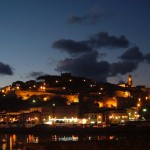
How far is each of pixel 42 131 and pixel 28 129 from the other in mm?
3225

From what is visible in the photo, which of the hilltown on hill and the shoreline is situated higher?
the hilltown on hill

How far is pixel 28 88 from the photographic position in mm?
92375

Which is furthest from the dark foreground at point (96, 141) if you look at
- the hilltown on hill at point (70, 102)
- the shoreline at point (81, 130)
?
the hilltown on hill at point (70, 102)

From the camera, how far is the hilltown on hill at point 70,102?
2655 inches

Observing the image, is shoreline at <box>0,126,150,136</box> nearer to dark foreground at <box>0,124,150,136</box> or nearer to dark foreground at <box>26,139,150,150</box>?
dark foreground at <box>0,124,150,136</box>

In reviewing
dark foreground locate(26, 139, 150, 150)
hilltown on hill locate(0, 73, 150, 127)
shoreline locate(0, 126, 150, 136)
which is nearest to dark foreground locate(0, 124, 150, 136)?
shoreline locate(0, 126, 150, 136)

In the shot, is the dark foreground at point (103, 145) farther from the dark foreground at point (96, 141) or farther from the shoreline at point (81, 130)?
the shoreline at point (81, 130)

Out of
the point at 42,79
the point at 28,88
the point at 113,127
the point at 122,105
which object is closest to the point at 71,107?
the point at 122,105

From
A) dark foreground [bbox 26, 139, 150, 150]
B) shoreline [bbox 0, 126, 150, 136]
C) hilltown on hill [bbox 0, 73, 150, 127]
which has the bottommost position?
dark foreground [bbox 26, 139, 150, 150]

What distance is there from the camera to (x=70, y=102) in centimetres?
7975

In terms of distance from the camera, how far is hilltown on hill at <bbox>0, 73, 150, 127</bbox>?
67438 mm

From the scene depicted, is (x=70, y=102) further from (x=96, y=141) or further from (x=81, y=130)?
(x=96, y=141)

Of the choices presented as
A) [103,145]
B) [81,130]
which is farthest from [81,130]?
[103,145]

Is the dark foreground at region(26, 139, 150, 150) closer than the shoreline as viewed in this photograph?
Yes
